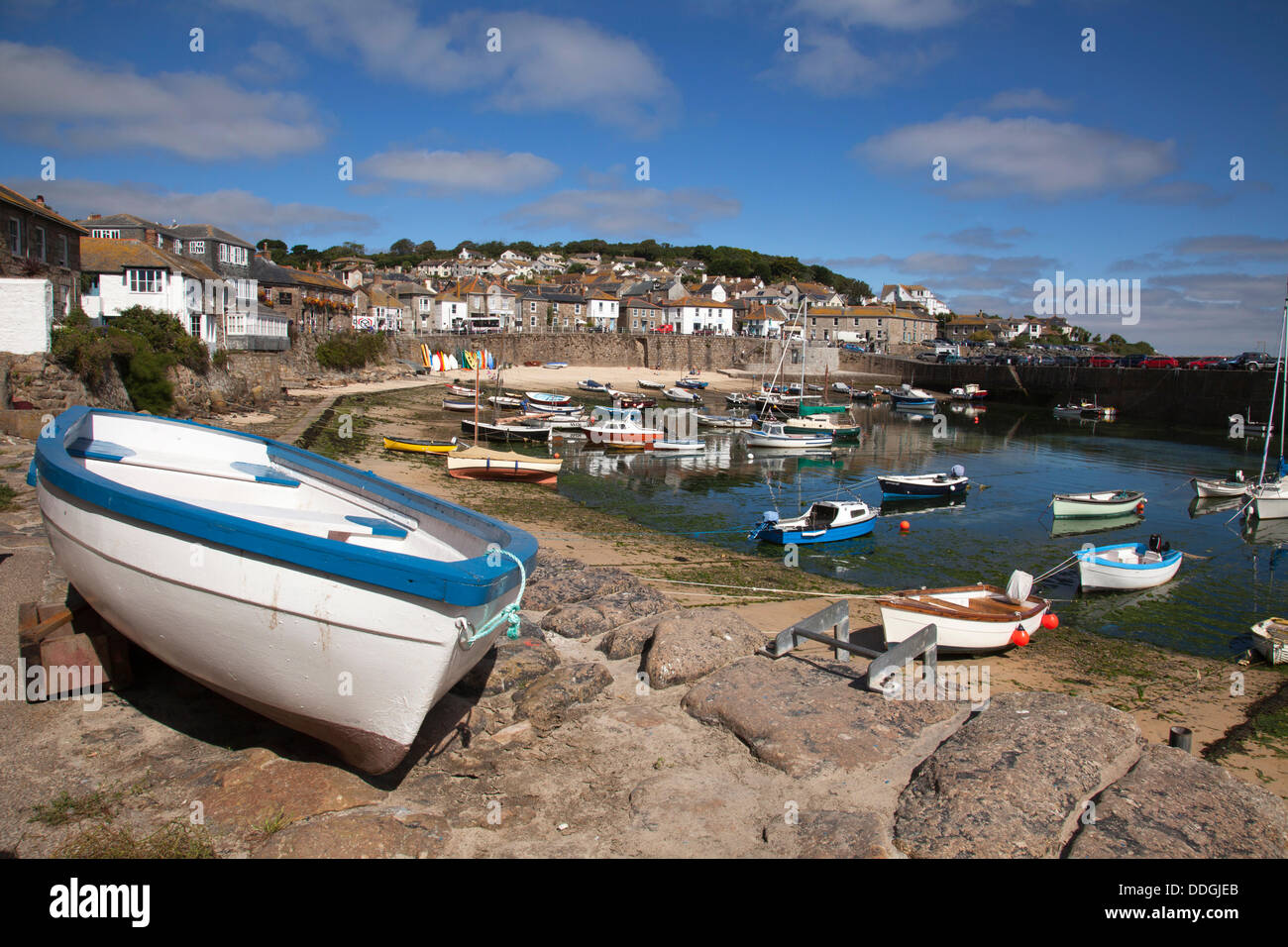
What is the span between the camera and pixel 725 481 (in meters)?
32.2

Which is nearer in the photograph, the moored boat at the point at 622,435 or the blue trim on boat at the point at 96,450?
the blue trim on boat at the point at 96,450

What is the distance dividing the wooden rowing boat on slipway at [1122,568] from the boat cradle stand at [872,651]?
1180 centimetres

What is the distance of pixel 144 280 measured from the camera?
1421 inches

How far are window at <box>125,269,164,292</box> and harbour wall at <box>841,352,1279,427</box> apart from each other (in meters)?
72.0

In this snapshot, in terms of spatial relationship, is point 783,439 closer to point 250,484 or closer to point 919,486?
point 919,486

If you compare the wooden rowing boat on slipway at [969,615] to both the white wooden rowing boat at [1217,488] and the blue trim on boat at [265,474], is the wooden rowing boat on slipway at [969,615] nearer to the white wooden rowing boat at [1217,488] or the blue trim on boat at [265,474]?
the blue trim on boat at [265,474]

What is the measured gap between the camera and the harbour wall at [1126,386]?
6041cm

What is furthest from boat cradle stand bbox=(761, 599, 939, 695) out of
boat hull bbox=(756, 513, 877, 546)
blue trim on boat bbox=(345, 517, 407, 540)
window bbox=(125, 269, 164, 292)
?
window bbox=(125, 269, 164, 292)

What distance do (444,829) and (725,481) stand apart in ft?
90.2

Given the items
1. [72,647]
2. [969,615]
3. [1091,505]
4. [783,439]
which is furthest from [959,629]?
[783,439]

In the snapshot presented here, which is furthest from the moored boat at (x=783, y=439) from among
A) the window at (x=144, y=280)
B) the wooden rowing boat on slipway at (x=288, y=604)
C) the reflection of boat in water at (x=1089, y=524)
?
the wooden rowing boat on slipway at (x=288, y=604)

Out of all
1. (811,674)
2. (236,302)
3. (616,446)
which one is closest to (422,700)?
(811,674)

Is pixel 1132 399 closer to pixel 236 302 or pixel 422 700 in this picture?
pixel 236 302
